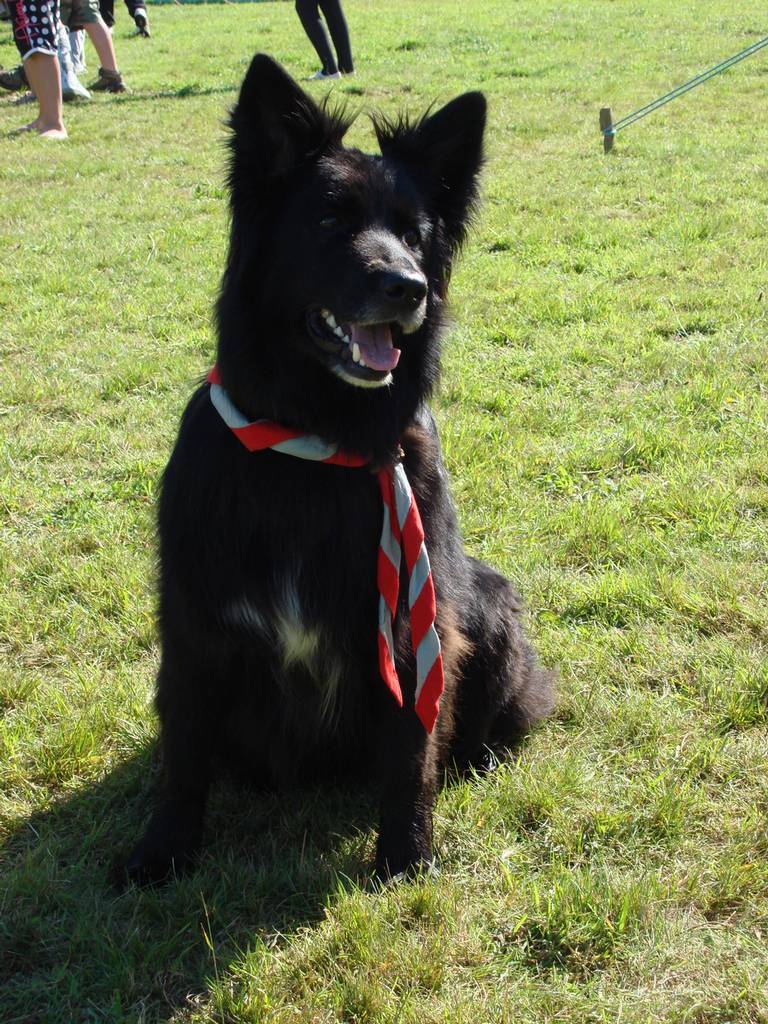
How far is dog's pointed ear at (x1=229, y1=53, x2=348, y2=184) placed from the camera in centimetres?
248

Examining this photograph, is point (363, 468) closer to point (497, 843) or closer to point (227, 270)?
point (227, 270)

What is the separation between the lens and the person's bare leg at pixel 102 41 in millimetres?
12484

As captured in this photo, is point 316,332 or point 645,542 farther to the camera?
point 645,542

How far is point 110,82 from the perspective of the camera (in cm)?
1353

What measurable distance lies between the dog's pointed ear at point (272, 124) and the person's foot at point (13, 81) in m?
13.0

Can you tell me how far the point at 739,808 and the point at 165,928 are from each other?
5.24 feet

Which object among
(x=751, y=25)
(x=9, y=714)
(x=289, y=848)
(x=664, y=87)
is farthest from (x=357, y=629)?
(x=751, y=25)

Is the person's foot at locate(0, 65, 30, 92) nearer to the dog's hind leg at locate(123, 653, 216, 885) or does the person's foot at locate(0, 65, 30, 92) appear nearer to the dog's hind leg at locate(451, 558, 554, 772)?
the dog's hind leg at locate(451, 558, 554, 772)

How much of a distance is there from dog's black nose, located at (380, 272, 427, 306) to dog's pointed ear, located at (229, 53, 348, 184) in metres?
0.44

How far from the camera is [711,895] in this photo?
253cm

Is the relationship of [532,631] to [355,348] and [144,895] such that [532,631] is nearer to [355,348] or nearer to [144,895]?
[355,348]

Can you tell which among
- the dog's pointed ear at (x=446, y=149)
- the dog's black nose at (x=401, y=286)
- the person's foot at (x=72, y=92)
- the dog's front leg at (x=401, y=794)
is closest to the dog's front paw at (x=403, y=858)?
the dog's front leg at (x=401, y=794)

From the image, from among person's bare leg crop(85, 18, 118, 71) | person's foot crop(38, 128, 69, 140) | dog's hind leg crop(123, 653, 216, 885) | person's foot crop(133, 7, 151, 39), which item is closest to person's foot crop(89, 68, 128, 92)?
person's bare leg crop(85, 18, 118, 71)

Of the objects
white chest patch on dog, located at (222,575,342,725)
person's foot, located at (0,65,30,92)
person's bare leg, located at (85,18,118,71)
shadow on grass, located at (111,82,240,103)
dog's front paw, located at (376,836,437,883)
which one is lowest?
dog's front paw, located at (376,836,437,883)
